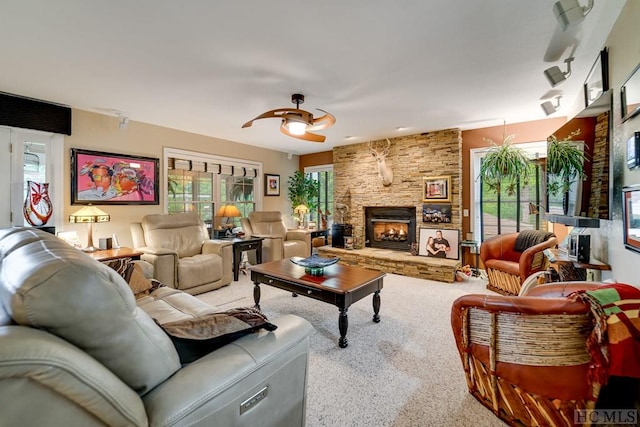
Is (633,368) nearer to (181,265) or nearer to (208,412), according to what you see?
(208,412)

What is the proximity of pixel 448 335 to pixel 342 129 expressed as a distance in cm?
349

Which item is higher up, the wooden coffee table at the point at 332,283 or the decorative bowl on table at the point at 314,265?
the decorative bowl on table at the point at 314,265

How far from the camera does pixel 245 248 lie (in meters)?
4.71

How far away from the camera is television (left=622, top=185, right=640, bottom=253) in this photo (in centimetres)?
164

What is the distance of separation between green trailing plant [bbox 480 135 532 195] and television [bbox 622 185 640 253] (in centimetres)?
236

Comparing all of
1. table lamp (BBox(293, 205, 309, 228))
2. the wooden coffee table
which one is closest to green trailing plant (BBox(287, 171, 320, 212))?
table lamp (BBox(293, 205, 309, 228))

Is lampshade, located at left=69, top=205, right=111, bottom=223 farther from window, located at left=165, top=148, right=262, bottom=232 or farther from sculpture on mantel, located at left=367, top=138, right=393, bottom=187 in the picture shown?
sculpture on mantel, located at left=367, top=138, right=393, bottom=187

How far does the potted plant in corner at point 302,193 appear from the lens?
6.73 m

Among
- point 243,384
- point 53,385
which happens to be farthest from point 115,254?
point 53,385

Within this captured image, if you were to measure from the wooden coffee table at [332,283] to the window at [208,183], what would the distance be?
274cm

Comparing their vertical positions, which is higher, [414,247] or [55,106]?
[55,106]

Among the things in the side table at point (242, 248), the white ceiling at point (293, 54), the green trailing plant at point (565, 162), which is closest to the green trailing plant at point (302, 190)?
the side table at point (242, 248)

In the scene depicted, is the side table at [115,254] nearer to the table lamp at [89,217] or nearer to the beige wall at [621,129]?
the table lamp at [89,217]

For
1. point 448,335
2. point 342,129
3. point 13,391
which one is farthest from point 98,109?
point 448,335
